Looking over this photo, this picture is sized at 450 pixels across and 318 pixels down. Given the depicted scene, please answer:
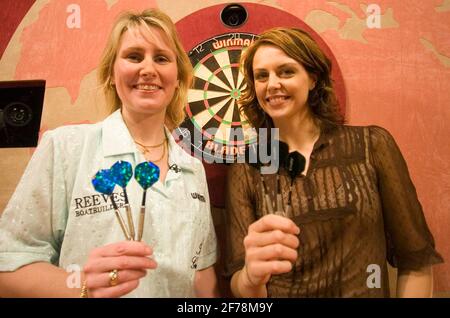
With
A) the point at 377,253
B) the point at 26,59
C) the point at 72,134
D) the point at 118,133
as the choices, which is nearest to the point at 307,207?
the point at 377,253

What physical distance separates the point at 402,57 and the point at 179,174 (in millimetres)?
959

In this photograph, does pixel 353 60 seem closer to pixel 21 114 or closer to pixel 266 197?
pixel 266 197

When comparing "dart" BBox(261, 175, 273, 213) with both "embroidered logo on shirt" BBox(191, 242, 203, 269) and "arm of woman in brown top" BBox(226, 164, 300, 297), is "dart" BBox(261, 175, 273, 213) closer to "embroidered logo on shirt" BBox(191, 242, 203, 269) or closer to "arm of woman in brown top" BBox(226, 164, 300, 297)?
"arm of woman in brown top" BBox(226, 164, 300, 297)

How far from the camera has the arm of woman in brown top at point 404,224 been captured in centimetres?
134

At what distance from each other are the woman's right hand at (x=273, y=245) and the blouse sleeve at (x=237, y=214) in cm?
20

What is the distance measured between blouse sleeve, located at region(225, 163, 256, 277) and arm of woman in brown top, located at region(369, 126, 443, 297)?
449 millimetres

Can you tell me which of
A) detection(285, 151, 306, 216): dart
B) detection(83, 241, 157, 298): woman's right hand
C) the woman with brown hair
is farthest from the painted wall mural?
detection(83, 241, 157, 298): woman's right hand

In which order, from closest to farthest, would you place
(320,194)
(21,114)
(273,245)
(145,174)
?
(273,245) < (145,174) < (320,194) < (21,114)

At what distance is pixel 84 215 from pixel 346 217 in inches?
34.0

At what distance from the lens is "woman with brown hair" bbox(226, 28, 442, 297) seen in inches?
51.1

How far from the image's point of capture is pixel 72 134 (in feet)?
4.44

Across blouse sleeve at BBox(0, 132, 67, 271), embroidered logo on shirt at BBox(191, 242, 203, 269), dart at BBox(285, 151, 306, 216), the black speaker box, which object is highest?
the black speaker box

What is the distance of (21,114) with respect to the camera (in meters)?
1.49

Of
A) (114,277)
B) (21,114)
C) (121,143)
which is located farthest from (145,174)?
(21,114)
